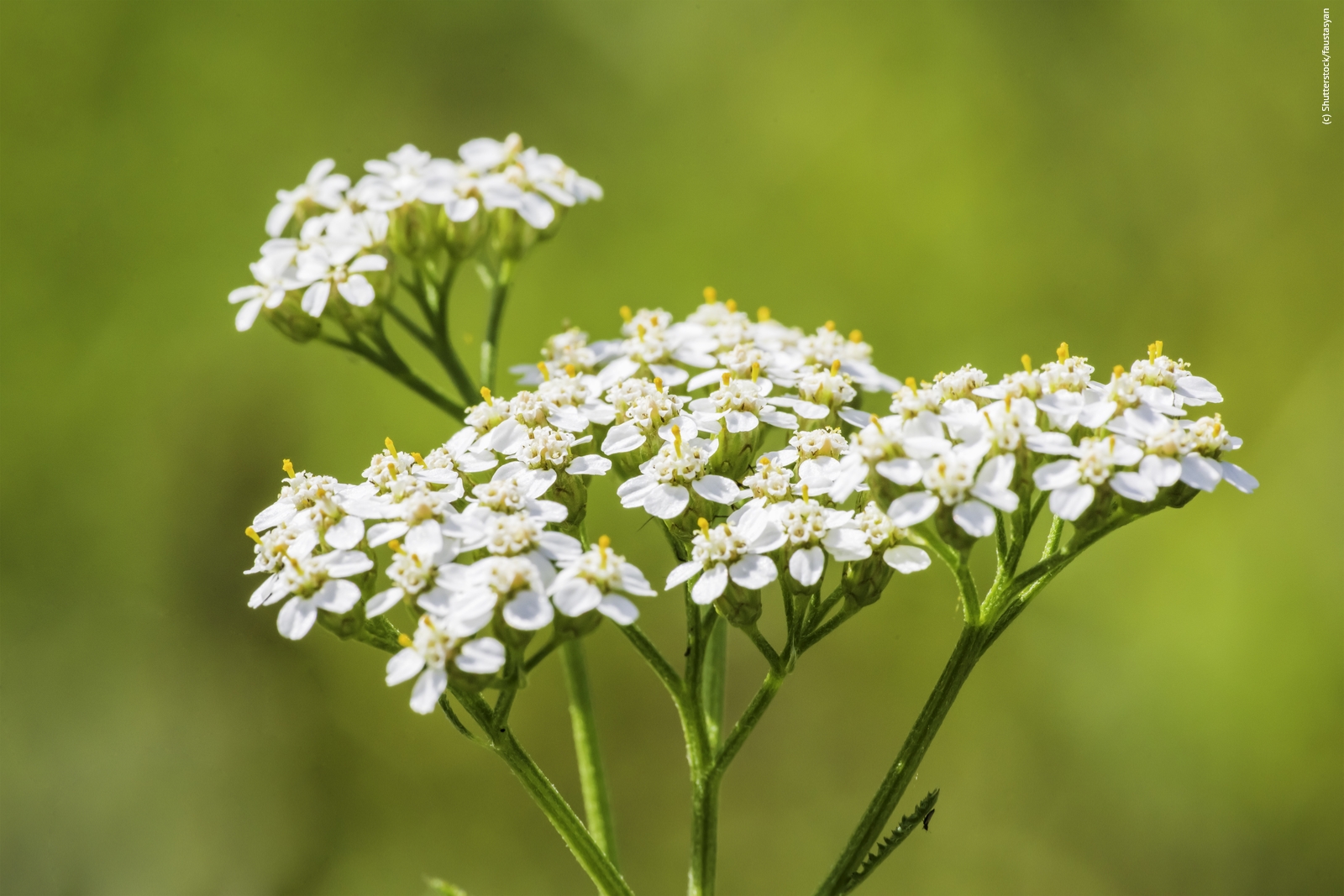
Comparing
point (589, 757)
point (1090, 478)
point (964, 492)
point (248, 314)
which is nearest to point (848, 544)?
point (964, 492)

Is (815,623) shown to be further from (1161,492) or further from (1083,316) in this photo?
(1083,316)

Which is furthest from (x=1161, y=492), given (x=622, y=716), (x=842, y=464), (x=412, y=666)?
(x=622, y=716)

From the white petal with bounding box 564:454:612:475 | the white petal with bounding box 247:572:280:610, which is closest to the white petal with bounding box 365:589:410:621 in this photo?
the white petal with bounding box 247:572:280:610

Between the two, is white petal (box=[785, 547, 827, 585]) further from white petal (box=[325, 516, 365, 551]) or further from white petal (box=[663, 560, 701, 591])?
white petal (box=[325, 516, 365, 551])

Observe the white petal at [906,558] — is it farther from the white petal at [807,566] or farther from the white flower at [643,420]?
the white flower at [643,420]

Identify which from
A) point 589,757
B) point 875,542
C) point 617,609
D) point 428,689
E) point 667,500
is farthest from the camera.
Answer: point 589,757

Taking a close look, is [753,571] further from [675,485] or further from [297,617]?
[297,617]

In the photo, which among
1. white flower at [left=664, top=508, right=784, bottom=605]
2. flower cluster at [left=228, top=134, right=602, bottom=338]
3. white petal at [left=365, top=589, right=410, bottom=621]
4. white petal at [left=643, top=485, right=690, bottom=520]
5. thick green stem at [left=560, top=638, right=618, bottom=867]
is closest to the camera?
white petal at [left=365, top=589, right=410, bottom=621]
